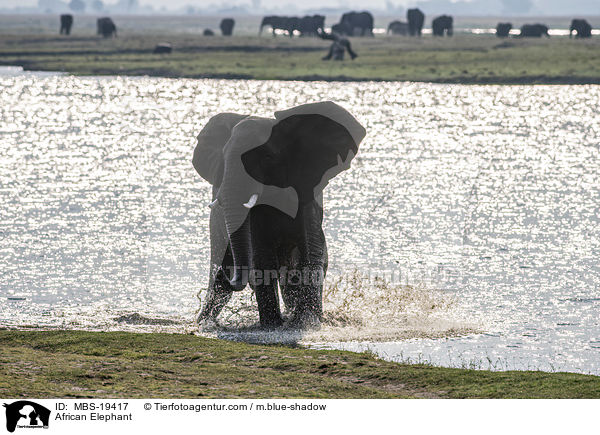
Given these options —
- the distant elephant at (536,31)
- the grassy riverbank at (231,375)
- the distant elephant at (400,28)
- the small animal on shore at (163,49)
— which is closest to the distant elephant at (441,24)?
the distant elephant at (400,28)

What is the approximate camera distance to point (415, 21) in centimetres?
10819

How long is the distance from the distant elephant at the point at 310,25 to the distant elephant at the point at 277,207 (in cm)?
8765

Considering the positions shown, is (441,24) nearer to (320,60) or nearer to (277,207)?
(320,60)

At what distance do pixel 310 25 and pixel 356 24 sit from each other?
5891 millimetres

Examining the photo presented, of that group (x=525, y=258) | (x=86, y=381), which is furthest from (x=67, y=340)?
(x=525, y=258)

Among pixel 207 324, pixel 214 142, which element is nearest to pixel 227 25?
pixel 214 142

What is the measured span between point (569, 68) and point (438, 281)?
46560mm

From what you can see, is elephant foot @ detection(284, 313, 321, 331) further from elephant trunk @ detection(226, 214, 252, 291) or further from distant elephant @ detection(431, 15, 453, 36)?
distant elephant @ detection(431, 15, 453, 36)

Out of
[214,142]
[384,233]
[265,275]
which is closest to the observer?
[265,275]

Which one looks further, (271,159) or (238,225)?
(271,159)

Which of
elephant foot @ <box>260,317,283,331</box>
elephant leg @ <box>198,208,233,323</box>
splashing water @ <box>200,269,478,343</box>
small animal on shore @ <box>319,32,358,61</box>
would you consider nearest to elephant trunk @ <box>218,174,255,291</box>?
elephant foot @ <box>260,317,283,331</box>

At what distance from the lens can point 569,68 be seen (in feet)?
200

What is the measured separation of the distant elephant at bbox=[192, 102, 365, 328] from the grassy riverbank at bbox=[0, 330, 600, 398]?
1.29m

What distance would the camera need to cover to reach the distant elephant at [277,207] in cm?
1354
